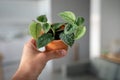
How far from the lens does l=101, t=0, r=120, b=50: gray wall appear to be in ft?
11.5

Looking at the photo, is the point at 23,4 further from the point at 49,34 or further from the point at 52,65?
the point at 49,34

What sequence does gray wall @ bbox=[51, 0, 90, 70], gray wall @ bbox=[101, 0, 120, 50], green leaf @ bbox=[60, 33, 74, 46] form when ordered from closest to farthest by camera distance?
green leaf @ bbox=[60, 33, 74, 46], gray wall @ bbox=[101, 0, 120, 50], gray wall @ bbox=[51, 0, 90, 70]

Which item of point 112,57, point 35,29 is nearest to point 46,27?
point 35,29

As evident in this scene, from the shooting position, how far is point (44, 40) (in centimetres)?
64

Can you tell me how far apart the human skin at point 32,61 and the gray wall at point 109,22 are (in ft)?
9.75

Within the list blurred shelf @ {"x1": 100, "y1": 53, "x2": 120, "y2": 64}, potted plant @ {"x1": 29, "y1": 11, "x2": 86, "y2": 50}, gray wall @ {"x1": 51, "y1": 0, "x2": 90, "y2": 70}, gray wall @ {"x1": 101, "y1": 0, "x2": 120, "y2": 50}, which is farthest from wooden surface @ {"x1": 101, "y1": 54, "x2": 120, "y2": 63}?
potted plant @ {"x1": 29, "y1": 11, "x2": 86, "y2": 50}

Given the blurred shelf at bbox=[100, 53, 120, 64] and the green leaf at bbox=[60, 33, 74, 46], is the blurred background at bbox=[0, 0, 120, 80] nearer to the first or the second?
the blurred shelf at bbox=[100, 53, 120, 64]

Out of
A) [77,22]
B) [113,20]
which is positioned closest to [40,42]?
[77,22]

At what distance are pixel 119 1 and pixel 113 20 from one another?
1.17 ft

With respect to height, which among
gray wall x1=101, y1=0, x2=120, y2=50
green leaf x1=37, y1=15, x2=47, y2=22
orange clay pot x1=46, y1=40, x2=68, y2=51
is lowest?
gray wall x1=101, y1=0, x2=120, y2=50

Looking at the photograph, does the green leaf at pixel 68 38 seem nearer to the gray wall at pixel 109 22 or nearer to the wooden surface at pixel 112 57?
the wooden surface at pixel 112 57

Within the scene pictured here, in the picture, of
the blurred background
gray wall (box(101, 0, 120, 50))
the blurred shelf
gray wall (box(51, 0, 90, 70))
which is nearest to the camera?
the blurred shelf

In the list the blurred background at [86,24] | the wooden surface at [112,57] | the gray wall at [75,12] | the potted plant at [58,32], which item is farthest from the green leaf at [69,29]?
the gray wall at [75,12]

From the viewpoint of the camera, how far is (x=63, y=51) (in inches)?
25.4
